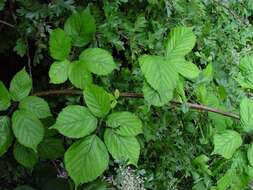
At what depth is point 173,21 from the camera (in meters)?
1.56

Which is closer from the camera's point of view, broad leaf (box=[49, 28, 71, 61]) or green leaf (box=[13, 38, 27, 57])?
broad leaf (box=[49, 28, 71, 61])

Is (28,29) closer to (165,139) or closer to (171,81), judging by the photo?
(171,81)

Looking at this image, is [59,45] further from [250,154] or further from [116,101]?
[250,154]

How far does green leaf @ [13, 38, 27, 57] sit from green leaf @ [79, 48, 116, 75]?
0.19 metres

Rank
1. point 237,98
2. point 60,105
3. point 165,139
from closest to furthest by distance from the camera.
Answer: point 60,105, point 165,139, point 237,98

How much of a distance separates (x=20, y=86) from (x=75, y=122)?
191 mm

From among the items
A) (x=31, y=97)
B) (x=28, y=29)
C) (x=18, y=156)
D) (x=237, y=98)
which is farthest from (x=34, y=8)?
(x=237, y=98)

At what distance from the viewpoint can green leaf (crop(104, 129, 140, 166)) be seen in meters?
1.10

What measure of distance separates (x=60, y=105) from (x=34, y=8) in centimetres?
31

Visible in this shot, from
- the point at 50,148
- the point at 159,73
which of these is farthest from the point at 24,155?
the point at 159,73

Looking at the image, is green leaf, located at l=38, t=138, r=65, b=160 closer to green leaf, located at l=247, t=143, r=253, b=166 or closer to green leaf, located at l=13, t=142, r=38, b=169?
green leaf, located at l=13, t=142, r=38, b=169

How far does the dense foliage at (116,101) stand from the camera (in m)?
1.11

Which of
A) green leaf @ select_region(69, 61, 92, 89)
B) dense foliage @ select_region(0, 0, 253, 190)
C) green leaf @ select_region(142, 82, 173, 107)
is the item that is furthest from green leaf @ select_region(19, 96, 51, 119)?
green leaf @ select_region(142, 82, 173, 107)

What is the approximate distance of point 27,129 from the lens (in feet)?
3.68
